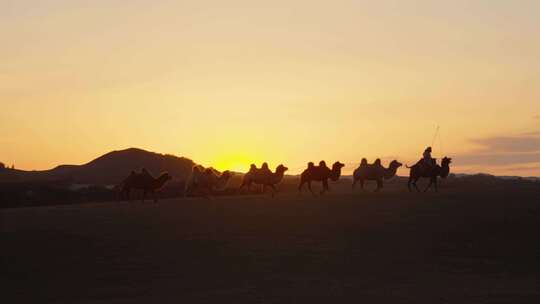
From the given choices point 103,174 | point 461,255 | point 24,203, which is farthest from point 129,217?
point 103,174

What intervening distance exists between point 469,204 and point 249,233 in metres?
10.0

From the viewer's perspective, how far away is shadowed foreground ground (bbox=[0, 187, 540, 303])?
839 inches

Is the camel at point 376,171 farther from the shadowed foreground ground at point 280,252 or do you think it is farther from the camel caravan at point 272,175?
the shadowed foreground ground at point 280,252

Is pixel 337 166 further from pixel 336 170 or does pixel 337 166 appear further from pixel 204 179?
pixel 204 179

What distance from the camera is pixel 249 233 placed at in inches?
1170

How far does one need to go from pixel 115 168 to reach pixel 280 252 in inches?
4041

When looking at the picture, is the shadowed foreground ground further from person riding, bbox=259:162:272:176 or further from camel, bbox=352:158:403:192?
camel, bbox=352:158:403:192

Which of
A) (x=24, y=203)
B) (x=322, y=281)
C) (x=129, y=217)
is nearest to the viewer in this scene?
(x=322, y=281)

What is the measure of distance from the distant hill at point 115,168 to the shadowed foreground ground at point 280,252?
8297cm

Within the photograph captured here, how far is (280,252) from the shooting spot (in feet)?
87.1

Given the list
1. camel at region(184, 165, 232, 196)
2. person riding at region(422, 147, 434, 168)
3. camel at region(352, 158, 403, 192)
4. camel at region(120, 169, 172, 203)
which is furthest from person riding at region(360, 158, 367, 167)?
camel at region(120, 169, 172, 203)

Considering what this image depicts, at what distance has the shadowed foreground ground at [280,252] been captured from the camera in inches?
839

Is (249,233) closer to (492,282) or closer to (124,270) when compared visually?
(124,270)

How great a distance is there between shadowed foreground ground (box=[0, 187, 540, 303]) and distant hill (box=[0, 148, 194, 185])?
272ft
